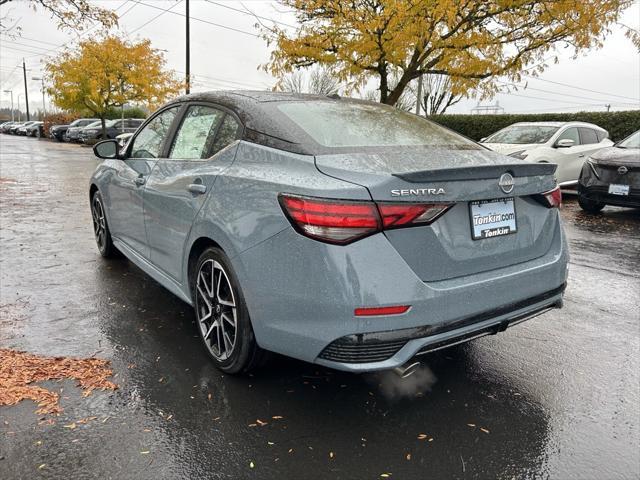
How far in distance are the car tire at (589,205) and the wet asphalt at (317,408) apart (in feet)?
16.8

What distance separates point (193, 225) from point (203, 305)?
490 mm

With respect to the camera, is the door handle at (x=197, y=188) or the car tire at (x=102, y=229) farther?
the car tire at (x=102, y=229)

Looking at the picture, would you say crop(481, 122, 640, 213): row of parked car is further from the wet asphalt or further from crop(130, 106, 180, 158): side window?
crop(130, 106, 180, 158): side window

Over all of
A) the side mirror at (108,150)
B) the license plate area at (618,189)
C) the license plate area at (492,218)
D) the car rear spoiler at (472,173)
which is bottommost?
the license plate area at (618,189)

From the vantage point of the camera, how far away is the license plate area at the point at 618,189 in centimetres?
815

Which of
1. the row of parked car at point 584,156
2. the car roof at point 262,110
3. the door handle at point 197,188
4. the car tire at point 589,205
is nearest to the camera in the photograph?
the car roof at point 262,110

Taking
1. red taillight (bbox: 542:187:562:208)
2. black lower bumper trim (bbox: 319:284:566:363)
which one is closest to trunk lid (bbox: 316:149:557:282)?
red taillight (bbox: 542:187:562:208)

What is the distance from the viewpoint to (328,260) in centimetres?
229

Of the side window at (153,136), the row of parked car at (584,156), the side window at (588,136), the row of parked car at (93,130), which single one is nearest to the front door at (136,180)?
the side window at (153,136)

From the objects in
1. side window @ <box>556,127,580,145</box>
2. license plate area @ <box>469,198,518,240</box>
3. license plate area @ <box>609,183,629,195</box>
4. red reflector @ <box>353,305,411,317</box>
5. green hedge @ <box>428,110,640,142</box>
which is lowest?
license plate area @ <box>609,183,629,195</box>

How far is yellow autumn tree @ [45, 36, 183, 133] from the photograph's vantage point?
3142 centimetres

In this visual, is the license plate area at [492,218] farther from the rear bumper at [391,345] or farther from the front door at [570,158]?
the front door at [570,158]

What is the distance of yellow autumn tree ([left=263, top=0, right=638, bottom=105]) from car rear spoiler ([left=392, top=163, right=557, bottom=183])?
9.23 meters

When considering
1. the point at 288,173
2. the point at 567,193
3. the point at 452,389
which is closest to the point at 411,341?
the point at 452,389
